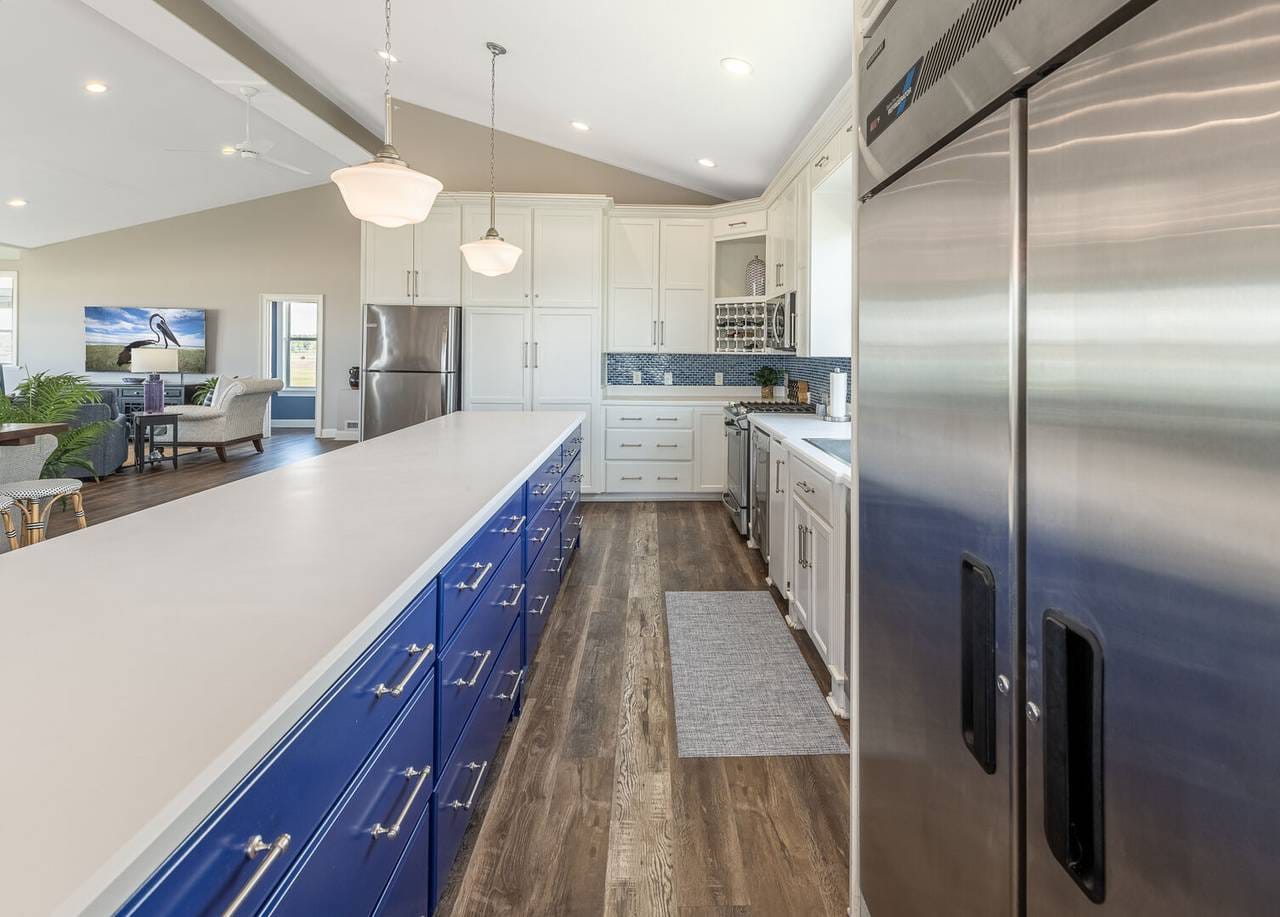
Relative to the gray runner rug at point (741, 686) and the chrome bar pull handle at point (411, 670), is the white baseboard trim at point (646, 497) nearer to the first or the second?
the gray runner rug at point (741, 686)

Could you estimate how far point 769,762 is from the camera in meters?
2.18

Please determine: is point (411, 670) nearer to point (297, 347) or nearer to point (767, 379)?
point (767, 379)

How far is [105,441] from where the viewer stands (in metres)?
6.96

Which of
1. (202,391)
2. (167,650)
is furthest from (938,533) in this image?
(202,391)

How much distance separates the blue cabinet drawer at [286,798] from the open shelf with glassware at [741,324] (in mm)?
5034

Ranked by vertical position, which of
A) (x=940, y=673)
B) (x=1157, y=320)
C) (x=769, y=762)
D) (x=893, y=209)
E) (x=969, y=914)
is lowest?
(x=769, y=762)

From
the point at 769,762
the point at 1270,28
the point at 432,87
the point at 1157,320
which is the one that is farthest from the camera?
the point at 432,87

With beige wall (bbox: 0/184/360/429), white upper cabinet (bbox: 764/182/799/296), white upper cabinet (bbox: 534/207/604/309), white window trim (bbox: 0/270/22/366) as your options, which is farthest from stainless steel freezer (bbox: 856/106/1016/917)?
white window trim (bbox: 0/270/22/366)

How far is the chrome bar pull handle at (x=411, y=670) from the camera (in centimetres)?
109

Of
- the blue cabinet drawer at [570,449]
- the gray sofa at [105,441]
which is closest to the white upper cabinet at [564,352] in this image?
the blue cabinet drawer at [570,449]

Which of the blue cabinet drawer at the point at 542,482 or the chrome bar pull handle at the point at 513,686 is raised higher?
the blue cabinet drawer at the point at 542,482

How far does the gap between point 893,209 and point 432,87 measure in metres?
6.16

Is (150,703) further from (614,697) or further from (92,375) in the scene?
(92,375)

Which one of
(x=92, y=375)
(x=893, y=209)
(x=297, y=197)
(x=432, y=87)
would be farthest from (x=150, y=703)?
(x=92, y=375)
